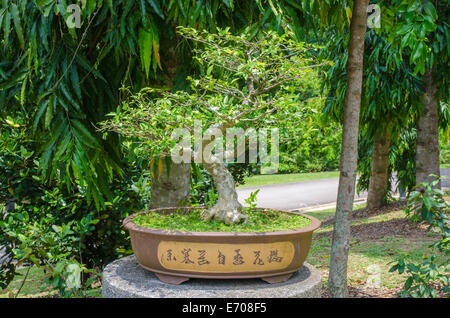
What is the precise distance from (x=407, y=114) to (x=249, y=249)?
4.20 meters

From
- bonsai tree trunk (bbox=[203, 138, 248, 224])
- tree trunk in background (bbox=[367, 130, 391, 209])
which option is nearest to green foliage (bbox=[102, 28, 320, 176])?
bonsai tree trunk (bbox=[203, 138, 248, 224])

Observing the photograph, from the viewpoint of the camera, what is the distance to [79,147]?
88.8 inches

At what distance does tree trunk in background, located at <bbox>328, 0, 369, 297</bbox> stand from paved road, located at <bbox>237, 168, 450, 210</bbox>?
596 centimetres

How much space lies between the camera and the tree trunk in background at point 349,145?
2285mm

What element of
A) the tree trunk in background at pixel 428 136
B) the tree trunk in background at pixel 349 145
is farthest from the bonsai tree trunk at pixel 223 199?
the tree trunk in background at pixel 428 136

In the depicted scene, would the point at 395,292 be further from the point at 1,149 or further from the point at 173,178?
the point at 1,149

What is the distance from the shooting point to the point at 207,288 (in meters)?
1.93

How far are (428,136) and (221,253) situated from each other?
3.89 m

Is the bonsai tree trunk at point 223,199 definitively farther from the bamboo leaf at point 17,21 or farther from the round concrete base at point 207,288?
the bamboo leaf at point 17,21

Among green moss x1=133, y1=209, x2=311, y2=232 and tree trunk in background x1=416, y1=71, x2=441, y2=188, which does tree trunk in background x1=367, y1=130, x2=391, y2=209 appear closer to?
tree trunk in background x1=416, y1=71, x2=441, y2=188

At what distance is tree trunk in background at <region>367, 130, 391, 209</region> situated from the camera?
6.12 metres

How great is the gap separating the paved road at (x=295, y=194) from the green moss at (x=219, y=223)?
5.92 meters

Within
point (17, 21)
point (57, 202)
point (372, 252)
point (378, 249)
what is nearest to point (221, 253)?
point (17, 21)

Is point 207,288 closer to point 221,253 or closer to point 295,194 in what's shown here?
point 221,253
